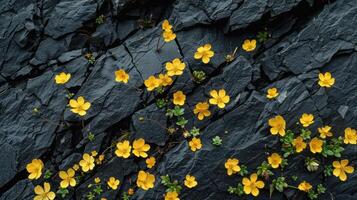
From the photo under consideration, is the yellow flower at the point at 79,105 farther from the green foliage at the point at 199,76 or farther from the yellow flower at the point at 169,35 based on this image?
the green foliage at the point at 199,76

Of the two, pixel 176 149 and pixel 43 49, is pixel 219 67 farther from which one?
pixel 43 49

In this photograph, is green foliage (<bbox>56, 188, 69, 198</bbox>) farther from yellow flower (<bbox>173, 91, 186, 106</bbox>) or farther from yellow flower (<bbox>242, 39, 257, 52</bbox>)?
yellow flower (<bbox>242, 39, 257, 52</bbox>)

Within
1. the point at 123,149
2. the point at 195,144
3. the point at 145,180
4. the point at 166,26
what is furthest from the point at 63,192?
the point at 166,26

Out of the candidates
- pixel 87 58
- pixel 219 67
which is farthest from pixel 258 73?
pixel 87 58

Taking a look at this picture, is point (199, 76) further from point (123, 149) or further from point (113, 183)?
point (113, 183)

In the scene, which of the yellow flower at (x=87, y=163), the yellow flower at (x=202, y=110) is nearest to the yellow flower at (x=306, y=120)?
the yellow flower at (x=202, y=110)

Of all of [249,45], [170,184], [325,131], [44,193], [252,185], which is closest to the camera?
[325,131]
